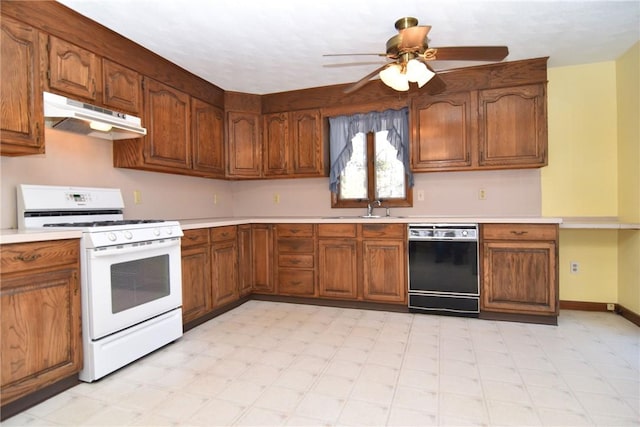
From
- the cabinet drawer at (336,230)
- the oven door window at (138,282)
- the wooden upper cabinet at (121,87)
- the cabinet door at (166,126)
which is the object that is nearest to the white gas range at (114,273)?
the oven door window at (138,282)

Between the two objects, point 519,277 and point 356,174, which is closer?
point 519,277

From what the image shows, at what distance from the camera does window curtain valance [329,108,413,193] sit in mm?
3768

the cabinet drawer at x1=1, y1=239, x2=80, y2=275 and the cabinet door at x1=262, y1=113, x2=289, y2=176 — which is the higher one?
the cabinet door at x1=262, y1=113, x2=289, y2=176

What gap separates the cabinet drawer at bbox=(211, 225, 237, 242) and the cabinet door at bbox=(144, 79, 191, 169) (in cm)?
72

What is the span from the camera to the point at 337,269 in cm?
365

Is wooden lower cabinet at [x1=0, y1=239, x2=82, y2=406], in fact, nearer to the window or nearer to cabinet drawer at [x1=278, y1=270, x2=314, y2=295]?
cabinet drawer at [x1=278, y1=270, x2=314, y2=295]

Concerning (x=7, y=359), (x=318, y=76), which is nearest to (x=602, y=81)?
(x=318, y=76)

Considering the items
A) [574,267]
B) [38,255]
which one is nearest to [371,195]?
[574,267]

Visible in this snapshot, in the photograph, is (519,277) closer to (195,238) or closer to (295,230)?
(295,230)

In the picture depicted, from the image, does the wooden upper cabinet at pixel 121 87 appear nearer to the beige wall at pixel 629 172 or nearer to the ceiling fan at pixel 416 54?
the ceiling fan at pixel 416 54

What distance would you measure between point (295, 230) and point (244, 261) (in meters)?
0.67

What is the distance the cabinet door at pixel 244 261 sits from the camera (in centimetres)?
376

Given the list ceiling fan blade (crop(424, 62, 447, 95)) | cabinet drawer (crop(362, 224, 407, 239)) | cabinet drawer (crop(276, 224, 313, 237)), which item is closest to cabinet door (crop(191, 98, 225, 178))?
cabinet drawer (crop(276, 224, 313, 237))

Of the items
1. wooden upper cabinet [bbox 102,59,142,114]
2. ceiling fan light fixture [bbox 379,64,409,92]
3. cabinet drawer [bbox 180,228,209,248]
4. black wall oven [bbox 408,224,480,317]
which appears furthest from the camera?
black wall oven [bbox 408,224,480,317]
